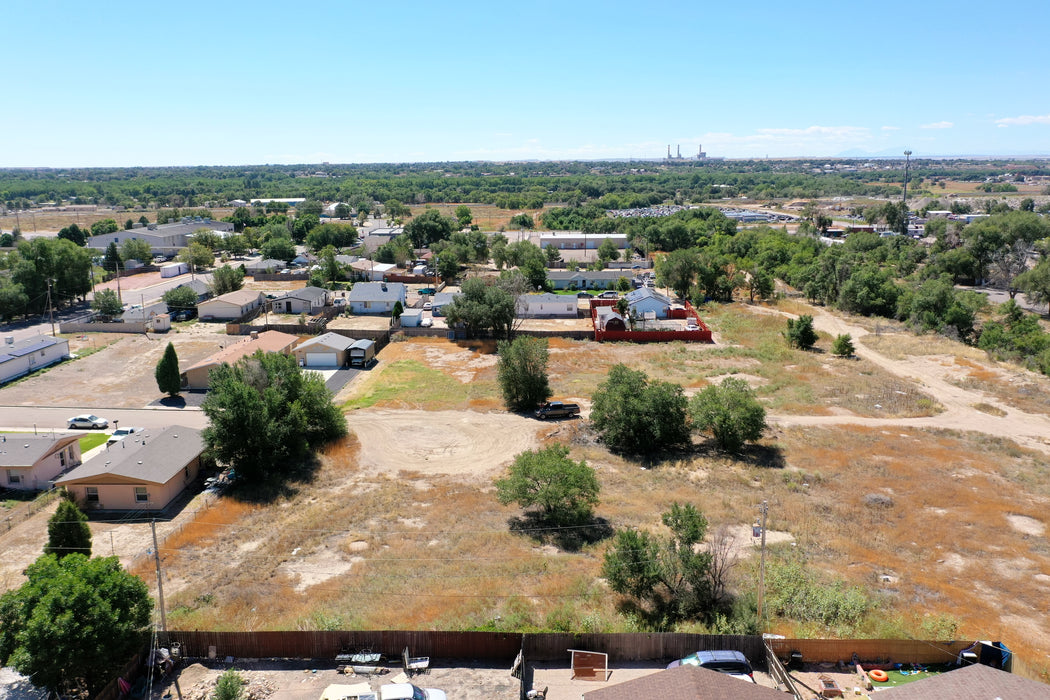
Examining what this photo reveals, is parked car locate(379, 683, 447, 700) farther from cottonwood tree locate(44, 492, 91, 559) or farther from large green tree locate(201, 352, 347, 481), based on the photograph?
large green tree locate(201, 352, 347, 481)

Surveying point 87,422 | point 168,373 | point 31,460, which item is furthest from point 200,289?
point 31,460

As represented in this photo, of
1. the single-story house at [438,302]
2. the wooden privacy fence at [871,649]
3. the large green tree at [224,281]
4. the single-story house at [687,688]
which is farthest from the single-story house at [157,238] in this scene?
the wooden privacy fence at [871,649]

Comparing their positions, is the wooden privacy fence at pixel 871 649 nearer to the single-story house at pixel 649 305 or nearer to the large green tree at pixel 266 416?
the large green tree at pixel 266 416

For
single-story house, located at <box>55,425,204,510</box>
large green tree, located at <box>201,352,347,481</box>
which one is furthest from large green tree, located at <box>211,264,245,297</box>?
single-story house, located at <box>55,425,204,510</box>

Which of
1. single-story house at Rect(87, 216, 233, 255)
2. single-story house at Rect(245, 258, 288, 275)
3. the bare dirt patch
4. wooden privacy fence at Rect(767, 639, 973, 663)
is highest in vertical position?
single-story house at Rect(87, 216, 233, 255)

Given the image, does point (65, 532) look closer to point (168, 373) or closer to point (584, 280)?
point (168, 373)

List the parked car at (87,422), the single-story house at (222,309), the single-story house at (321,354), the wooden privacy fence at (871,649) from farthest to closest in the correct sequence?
the single-story house at (222,309) → the single-story house at (321,354) → the parked car at (87,422) → the wooden privacy fence at (871,649)
